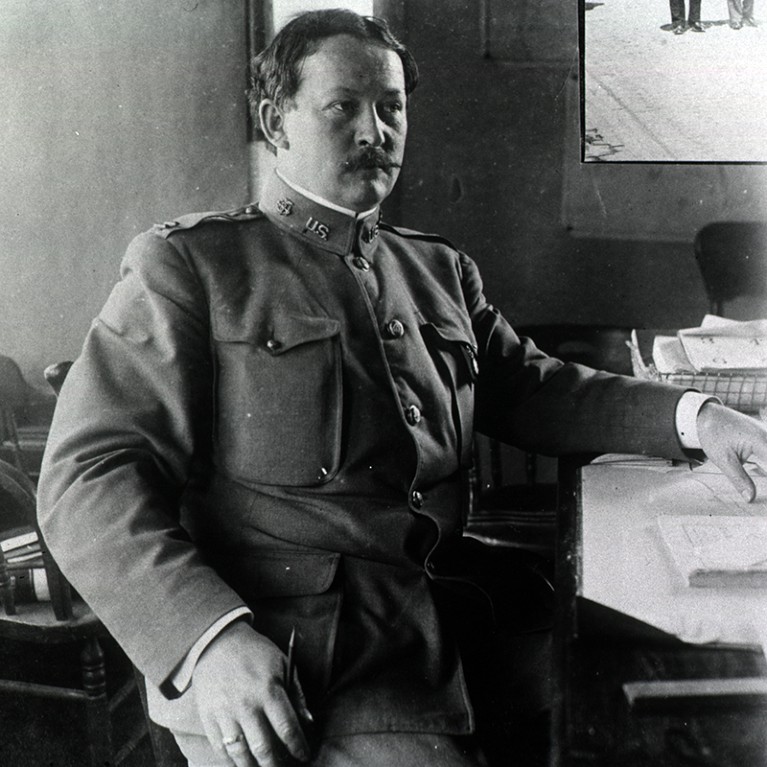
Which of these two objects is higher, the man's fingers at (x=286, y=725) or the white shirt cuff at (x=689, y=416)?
the white shirt cuff at (x=689, y=416)

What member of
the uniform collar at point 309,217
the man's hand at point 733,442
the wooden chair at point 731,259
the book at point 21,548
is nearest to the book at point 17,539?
the book at point 21,548

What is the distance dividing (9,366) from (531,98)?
1.48 metres

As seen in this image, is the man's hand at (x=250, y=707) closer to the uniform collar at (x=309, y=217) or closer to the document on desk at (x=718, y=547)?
the document on desk at (x=718, y=547)

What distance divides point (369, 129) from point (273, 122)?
0.50ft

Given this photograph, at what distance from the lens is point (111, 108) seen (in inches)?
59.7

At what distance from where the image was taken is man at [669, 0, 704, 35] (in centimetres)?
170

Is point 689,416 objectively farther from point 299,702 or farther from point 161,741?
point 161,741

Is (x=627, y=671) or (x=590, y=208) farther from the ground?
(x=590, y=208)

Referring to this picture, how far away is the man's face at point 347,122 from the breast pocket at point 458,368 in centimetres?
21

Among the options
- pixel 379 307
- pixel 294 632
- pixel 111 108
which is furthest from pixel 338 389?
pixel 111 108

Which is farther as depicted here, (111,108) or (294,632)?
(111,108)

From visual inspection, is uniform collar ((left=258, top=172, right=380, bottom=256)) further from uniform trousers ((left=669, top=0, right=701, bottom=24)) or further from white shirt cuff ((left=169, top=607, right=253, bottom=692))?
uniform trousers ((left=669, top=0, right=701, bottom=24))

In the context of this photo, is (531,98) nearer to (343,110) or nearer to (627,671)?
(343,110)

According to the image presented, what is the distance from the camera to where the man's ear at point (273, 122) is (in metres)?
1.19
